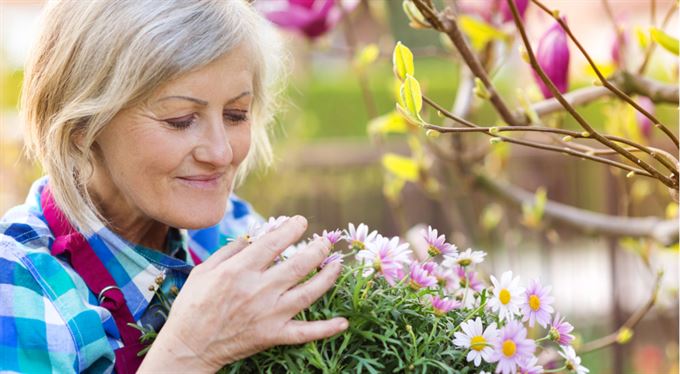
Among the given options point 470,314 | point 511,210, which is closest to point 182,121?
point 470,314

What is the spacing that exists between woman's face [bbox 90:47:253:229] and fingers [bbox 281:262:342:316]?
294mm

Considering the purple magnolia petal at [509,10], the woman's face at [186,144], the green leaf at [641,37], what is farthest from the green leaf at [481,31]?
the woman's face at [186,144]

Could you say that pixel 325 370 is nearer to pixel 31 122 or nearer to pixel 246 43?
pixel 246 43

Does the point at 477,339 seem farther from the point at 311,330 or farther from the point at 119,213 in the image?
the point at 119,213

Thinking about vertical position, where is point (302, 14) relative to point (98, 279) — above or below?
above

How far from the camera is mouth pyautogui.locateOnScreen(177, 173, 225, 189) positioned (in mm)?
1294

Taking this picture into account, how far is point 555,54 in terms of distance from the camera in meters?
1.36

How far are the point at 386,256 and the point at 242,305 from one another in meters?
0.19

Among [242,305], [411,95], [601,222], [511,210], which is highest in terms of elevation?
[411,95]

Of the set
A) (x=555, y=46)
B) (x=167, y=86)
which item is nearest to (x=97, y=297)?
(x=167, y=86)

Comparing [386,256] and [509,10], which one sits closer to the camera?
[386,256]

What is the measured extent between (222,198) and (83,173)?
0.70 ft

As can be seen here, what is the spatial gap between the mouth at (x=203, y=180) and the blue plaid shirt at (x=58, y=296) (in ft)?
0.42

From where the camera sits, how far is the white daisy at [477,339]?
40.9 inches
